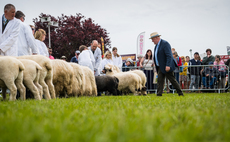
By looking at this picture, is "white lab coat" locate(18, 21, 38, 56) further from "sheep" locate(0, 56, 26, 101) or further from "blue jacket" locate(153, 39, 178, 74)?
"blue jacket" locate(153, 39, 178, 74)

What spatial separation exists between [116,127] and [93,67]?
29.6 ft


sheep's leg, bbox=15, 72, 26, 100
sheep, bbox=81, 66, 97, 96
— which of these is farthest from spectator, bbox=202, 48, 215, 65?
sheep's leg, bbox=15, 72, 26, 100

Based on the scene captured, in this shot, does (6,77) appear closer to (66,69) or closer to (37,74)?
(37,74)

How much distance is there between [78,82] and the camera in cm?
818

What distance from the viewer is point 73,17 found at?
110ft

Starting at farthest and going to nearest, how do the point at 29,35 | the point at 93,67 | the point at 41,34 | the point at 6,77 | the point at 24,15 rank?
the point at 93,67 → the point at 41,34 → the point at 24,15 → the point at 29,35 → the point at 6,77

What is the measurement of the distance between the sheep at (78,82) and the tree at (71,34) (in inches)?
896

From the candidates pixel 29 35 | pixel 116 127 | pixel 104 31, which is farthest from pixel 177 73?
pixel 104 31

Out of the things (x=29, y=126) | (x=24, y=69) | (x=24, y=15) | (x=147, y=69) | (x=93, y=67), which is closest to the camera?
(x=29, y=126)

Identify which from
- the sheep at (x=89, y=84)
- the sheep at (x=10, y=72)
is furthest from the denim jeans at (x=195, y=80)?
the sheep at (x=10, y=72)

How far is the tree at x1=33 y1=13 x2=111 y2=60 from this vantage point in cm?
3061

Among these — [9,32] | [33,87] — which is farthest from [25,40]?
[33,87]

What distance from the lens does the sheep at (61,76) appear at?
7312 mm

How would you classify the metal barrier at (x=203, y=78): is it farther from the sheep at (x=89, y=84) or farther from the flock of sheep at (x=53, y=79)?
the sheep at (x=89, y=84)
